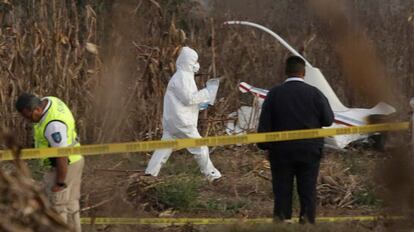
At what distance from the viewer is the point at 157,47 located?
1335cm

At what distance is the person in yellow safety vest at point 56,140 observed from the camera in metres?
7.05

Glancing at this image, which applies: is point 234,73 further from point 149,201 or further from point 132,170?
point 149,201

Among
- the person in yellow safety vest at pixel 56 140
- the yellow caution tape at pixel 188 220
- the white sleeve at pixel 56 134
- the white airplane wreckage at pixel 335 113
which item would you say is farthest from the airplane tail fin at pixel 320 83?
the white sleeve at pixel 56 134

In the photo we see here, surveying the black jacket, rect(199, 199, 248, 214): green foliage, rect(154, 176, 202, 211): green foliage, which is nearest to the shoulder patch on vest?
the black jacket

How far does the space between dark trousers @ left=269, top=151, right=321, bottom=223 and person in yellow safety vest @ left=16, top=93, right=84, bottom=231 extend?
166cm

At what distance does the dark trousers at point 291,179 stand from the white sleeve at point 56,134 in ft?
5.76

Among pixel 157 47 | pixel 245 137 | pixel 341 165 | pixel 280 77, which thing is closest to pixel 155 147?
pixel 245 137

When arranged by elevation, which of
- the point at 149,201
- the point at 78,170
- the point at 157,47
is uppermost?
the point at 157,47

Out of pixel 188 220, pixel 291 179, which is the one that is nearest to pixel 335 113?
pixel 188 220

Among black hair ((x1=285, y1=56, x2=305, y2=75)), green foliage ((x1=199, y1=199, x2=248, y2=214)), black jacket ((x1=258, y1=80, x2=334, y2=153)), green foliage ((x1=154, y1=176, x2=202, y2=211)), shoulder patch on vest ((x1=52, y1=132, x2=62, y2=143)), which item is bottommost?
green foliage ((x1=199, y1=199, x2=248, y2=214))

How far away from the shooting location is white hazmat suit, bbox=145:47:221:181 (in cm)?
1077

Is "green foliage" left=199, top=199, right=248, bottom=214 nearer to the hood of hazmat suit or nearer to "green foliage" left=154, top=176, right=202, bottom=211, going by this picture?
"green foliage" left=154, top=176, right=202, bottom=211

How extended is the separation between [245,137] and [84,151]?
1.62m

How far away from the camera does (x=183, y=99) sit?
10773mm
